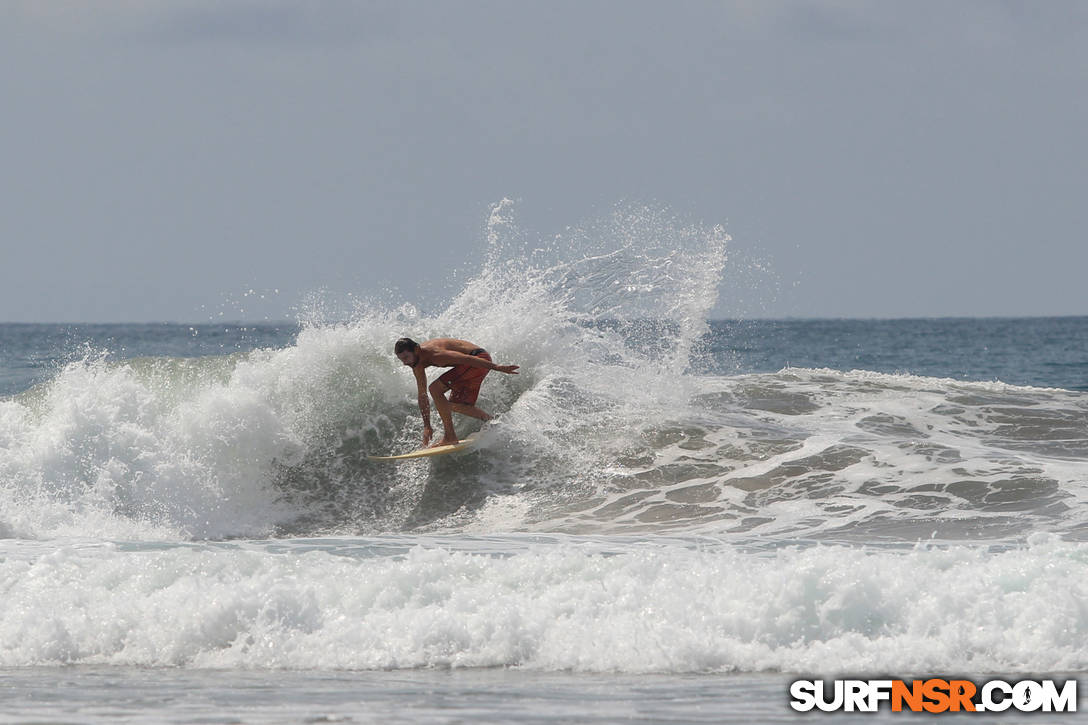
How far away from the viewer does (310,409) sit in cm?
1215

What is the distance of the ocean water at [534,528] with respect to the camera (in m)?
6.31

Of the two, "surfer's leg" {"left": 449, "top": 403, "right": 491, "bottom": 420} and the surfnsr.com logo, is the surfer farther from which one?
the surfnsr.com logo

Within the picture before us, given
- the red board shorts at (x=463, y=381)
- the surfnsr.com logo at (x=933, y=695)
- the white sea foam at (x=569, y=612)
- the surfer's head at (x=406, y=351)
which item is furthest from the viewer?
the red board shorts at (x=463, y=381)

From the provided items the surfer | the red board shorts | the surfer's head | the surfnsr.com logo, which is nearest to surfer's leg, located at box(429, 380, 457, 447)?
the surfer

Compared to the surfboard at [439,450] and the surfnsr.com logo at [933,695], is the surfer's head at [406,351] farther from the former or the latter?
the surfnsr.com logo at [933,695]

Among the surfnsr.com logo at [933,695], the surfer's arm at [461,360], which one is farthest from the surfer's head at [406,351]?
the surfnsr.com logo at [933,695]

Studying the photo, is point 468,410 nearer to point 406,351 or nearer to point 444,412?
point 444,412

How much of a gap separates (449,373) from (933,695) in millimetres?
6550

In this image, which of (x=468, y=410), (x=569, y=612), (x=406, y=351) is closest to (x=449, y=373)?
(x=468, y=410)

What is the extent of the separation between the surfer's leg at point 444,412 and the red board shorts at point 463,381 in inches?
6.0

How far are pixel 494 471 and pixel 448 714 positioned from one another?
19.9 feet

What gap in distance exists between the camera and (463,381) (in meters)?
11.6

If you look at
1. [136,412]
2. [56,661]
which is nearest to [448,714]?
[56,661]

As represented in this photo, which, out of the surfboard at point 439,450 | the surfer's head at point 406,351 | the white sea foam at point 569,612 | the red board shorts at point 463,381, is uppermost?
the surfer's head at point 406,351
